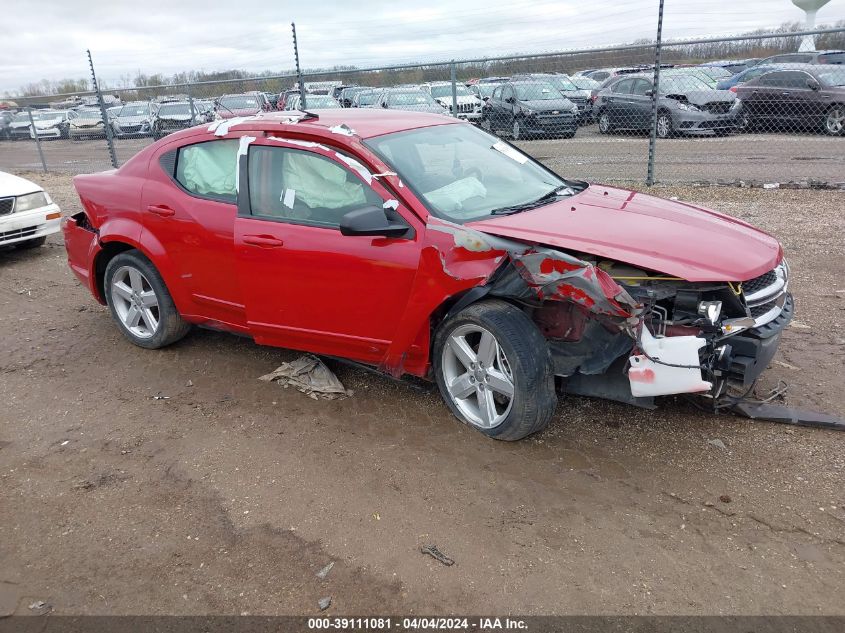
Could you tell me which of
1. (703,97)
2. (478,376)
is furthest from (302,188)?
(703,97)

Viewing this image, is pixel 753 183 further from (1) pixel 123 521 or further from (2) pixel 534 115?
(1) pixel 123 521

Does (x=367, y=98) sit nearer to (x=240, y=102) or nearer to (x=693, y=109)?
(x=240, y=102)

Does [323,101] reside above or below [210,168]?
above

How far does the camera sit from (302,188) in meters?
4.09

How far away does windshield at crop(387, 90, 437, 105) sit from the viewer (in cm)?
1583

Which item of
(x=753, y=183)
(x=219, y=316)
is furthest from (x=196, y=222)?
(x=753, y=183)

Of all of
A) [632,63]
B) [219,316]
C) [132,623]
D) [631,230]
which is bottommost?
[132,623]

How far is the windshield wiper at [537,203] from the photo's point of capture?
3.89 m

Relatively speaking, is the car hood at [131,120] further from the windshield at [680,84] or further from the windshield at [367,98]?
the windshield at [680,84]

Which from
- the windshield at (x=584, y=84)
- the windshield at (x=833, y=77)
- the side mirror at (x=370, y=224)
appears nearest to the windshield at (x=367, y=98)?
the windshield at (x=584, y=84)

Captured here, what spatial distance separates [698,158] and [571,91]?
19.0 ft

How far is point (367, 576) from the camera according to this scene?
2791 mm

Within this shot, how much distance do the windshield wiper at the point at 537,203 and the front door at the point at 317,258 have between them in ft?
1.83

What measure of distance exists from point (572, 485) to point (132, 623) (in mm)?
2016
